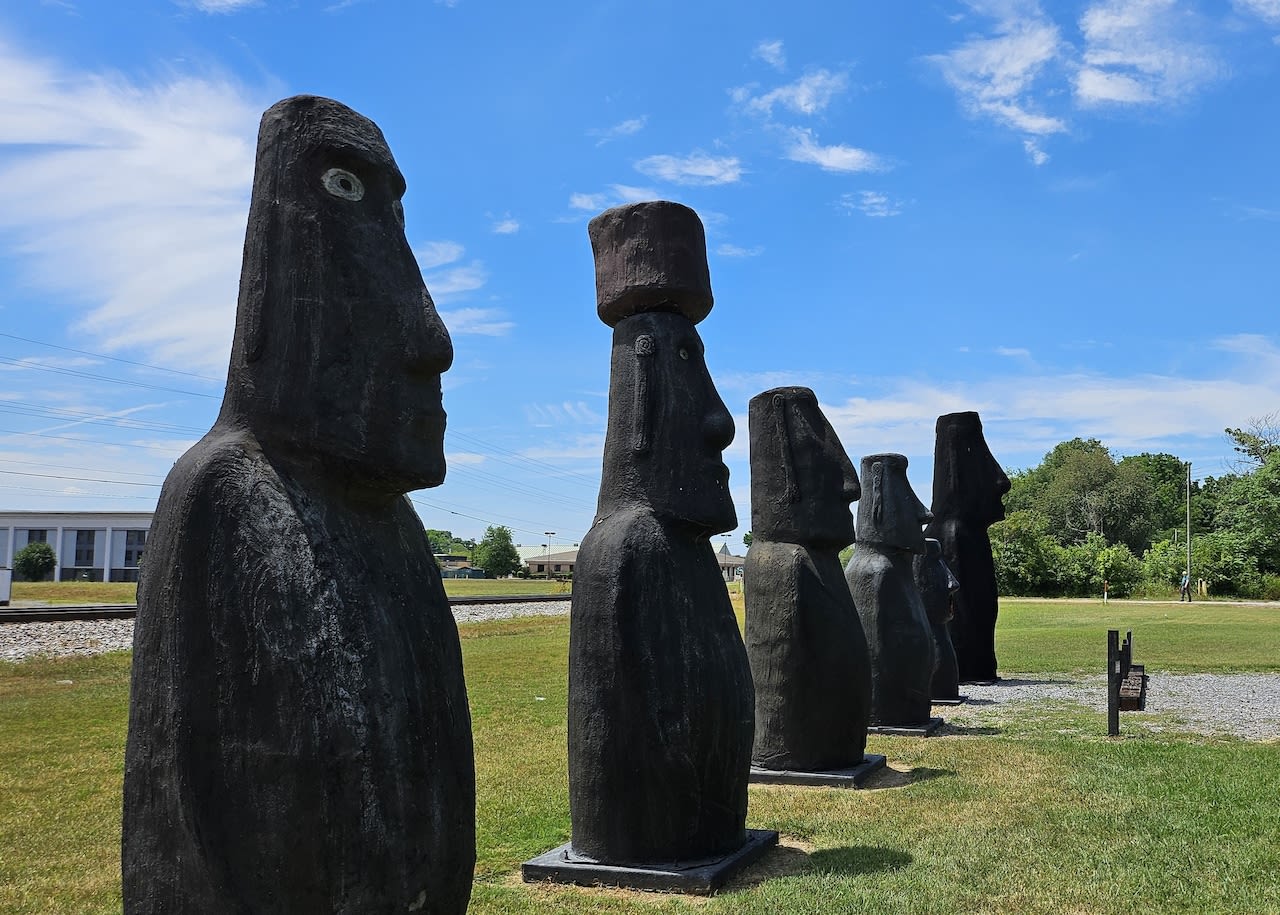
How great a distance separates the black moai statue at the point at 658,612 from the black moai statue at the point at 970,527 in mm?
10969

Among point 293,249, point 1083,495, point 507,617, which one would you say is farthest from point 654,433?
point 1083,495

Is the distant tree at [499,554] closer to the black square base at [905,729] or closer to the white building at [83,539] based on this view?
the white building at [83,539]

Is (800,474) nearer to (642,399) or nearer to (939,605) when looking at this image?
(642,399)

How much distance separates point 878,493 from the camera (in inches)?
469

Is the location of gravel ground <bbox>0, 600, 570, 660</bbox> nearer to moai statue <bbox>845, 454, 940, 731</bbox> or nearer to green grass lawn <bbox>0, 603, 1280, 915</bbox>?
green grass lawn <bbox>0, 603, 1280, 915</bbox>

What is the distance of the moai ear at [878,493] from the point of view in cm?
1172

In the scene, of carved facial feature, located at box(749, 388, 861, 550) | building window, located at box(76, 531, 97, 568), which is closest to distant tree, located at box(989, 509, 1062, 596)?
carved facial feature, located at box(749, 388, 861, 550)

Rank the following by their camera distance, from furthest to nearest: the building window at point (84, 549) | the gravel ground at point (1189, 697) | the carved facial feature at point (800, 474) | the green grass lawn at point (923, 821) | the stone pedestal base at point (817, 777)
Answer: the building window at point (84, 549), the gravel ground at point (1189, 697), the carved facial feature at point (800, 474), the stone pedestal base at point (817, 777), the green grass lawn at point (923, 821)

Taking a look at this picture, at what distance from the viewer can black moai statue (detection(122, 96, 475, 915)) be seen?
3.22 m

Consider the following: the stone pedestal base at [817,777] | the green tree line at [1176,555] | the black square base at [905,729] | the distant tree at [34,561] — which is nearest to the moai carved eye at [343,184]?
the stone pedestal base at [817,777]

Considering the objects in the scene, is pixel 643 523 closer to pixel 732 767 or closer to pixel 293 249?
pixel 732 767

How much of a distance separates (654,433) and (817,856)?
2.86 meters

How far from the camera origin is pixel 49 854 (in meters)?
7.07

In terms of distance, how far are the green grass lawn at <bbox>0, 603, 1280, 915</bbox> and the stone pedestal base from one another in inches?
6.7
